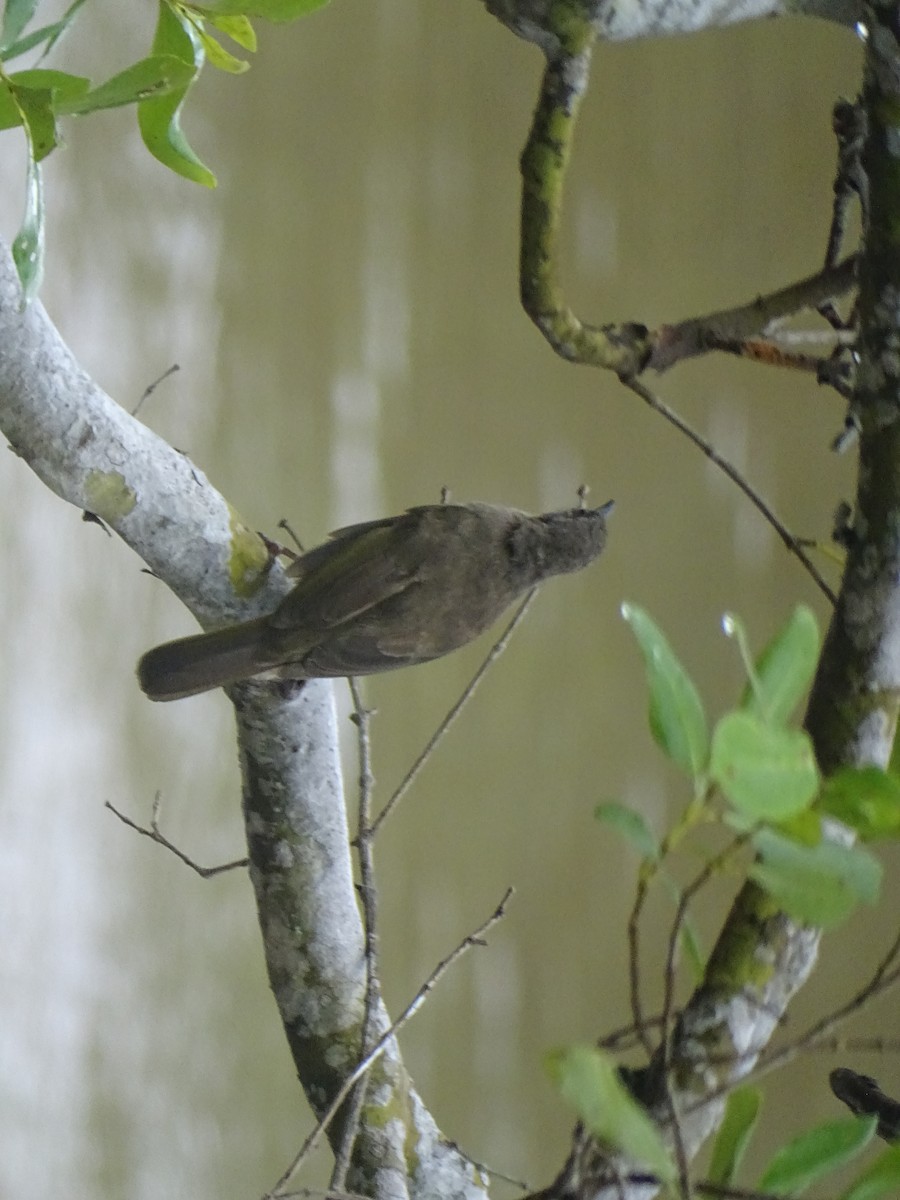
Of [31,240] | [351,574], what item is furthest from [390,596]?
[31,240]

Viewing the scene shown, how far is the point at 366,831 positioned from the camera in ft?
1.89

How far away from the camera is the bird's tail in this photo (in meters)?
0.52

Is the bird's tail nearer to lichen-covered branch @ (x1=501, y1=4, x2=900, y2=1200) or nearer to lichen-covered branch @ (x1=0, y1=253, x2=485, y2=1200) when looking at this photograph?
lichen-covered branch @ (x1=0, y1=253, x2=485, y2=1200)

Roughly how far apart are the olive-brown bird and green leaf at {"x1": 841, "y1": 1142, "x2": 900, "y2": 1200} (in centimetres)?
31

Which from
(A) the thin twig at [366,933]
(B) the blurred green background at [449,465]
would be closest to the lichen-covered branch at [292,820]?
(A) the thin twig at [366,933]

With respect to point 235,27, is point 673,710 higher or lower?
lower

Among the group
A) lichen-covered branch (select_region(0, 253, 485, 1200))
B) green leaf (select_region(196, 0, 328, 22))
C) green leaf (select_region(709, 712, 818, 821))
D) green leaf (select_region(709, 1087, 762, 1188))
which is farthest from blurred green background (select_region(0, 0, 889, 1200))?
green leaf (select_region(709, 712, 818, 821))

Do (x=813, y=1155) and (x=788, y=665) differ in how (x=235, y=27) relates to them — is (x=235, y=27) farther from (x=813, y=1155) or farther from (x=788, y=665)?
(x=813, y=1155)

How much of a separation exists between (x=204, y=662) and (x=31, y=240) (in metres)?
0.21

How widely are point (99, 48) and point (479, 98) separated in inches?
16.4

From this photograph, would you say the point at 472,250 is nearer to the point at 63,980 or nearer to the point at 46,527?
the point at 46,527

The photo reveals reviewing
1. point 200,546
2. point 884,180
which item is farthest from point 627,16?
point 200,546

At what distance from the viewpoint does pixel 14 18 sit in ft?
1.55

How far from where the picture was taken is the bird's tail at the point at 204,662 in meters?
0.52
